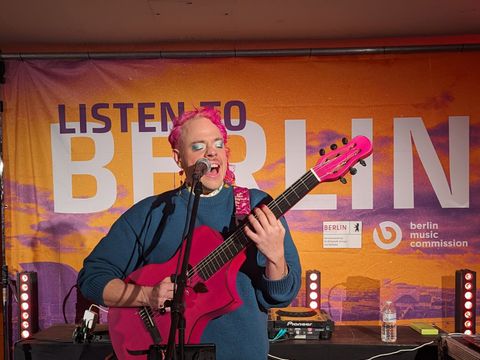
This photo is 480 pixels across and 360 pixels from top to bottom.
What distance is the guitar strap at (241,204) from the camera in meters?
2.15

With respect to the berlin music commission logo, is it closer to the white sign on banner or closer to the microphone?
the white sign on banner

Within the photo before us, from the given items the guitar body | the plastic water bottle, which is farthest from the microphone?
the plastic water bottle

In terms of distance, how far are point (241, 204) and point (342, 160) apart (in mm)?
505

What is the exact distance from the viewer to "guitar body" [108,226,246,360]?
2.05m

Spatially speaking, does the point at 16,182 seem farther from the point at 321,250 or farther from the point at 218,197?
the point at 321,250

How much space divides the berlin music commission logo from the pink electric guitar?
1.69 m

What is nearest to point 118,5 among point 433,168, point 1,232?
point 1,232

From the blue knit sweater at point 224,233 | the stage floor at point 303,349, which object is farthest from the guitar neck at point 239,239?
the stage floor at point 303,349

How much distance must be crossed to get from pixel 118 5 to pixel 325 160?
1.75m

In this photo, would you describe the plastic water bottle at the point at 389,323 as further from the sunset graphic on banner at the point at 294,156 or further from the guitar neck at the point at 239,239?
the guitar neck at the point at 239,239

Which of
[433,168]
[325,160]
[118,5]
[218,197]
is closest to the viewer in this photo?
[325,160]

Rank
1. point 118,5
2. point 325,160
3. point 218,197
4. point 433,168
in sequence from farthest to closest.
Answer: point 433,168
point 118,5
point 218,197
point 325,160

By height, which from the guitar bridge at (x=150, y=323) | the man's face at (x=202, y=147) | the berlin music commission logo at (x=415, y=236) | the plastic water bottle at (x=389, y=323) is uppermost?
the man's face at (x=202, y=147)

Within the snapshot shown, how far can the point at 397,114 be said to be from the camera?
3.59 m
